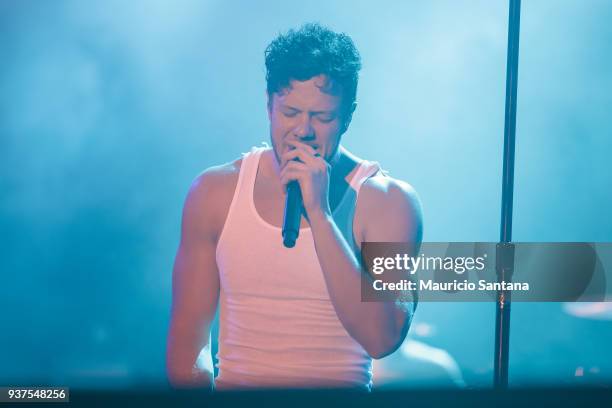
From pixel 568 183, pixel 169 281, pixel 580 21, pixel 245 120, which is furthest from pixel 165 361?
pixel 580 21

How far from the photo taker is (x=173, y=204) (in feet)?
6.19

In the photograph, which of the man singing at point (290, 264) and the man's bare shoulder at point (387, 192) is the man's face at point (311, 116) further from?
the man's bare shoulder at point (387, 192)

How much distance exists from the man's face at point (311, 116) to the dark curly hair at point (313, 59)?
0.03 meters

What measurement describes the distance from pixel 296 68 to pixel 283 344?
0.79m

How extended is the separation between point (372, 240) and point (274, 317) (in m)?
0.36

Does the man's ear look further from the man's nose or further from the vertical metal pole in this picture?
the vertical metal pole

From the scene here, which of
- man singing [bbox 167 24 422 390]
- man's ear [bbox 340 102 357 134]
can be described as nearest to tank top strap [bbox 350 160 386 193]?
man singing [bbox 167 24 422 390]

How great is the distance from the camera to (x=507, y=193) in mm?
1824

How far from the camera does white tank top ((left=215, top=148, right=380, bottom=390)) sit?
1.72 m

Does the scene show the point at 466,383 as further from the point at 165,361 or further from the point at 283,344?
the point at 165,361

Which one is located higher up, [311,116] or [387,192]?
[311,116]

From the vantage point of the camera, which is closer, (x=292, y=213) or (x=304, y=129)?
(x=292, y=213)

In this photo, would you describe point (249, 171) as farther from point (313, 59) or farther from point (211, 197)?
point (313, 59)

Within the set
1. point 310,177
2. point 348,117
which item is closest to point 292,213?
point 310,177
